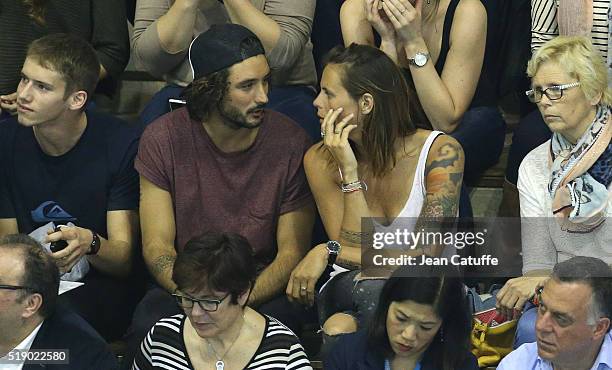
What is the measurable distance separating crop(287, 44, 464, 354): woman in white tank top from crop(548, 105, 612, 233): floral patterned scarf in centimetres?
29

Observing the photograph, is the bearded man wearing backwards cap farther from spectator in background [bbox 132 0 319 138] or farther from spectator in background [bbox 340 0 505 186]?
spectator in background [bbox 340 0 505 186]

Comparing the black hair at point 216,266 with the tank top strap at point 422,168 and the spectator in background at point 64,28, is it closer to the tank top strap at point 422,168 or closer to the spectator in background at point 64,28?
the tank top strap at point 422,168

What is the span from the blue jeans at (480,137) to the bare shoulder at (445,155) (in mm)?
348

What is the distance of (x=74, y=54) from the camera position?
11.9ft

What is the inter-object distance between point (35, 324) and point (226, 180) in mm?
804

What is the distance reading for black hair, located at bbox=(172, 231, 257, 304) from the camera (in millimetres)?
2934

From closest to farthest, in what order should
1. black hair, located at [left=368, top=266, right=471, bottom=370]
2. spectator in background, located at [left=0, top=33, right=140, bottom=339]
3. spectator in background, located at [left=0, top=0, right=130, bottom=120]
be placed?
black hair, located at [left=368, top=266, right=471, bottom=370] < spectator in background, located at [left=0, top=33, right=140, bottom=339] < spectator in background, located at [left=0, top=0, right=130, bottom=120]

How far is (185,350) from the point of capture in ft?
9.89

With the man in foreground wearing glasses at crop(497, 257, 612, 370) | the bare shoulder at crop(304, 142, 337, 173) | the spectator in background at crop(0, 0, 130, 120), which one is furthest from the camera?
the spectator in background at crop(0, 0, 130, 120)

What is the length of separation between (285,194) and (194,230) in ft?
0.94

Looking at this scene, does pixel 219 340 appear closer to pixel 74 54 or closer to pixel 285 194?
pixel 285 194

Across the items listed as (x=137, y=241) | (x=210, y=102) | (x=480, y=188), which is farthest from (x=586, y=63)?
(x=137, y=241)

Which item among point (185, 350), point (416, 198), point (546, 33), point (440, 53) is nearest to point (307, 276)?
point (416, 198)

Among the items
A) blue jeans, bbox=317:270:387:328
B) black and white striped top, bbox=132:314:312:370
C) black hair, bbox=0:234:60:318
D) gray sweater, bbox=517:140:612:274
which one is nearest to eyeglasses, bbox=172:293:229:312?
black and white striped top, bbox=132:314:312:370
